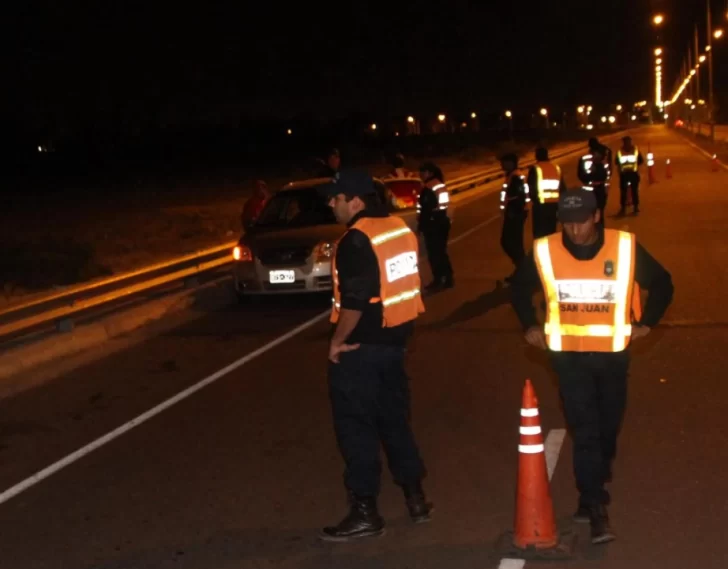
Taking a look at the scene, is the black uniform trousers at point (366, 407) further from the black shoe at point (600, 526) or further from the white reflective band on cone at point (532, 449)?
the black shoe at point (600, 526)

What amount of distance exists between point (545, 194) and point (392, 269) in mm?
9472

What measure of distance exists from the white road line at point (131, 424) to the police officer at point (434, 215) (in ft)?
10.2

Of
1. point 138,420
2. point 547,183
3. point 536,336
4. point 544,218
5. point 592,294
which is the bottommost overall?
point 138,420

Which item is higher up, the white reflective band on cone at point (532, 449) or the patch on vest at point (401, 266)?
the patch on vest at point (401, 266)

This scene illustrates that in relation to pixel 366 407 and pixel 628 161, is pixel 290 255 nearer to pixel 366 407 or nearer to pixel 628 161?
pixel 366 407

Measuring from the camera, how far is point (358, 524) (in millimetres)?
6125

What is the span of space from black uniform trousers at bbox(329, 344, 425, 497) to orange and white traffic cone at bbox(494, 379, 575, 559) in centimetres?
77

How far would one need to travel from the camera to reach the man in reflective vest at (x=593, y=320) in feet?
19.0

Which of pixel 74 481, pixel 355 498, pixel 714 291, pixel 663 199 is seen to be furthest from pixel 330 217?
pixel 663 199

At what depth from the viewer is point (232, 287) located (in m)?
16.6

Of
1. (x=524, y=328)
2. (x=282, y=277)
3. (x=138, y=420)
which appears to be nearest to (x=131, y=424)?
(x=138, y=420)

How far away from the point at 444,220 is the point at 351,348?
10.1 m

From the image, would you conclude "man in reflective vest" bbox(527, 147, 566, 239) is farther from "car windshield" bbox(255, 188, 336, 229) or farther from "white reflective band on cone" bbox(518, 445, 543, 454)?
"white reflective band on cone" bbox(518, 445, 543, 454)

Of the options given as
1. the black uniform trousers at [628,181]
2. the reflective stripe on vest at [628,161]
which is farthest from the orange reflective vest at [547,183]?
the black uniform trousers at [628,181]
